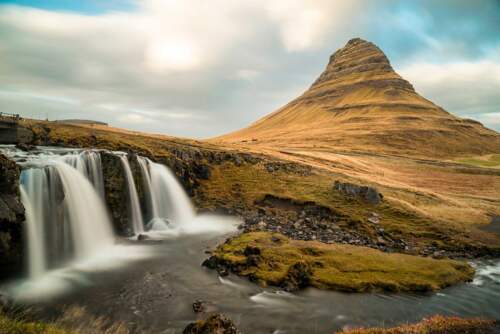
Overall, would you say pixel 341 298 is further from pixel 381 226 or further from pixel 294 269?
pixel 381 226

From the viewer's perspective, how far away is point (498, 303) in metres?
23.2

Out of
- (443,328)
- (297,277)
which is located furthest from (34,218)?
(443,328)

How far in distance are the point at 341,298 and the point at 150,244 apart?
20.2 m

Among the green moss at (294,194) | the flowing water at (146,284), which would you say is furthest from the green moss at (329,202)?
the flowing water at (146,284)

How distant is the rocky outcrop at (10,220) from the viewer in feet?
76.7

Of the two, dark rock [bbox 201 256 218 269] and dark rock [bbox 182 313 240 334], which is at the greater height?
dark rock [bbox 182 313 240 334]

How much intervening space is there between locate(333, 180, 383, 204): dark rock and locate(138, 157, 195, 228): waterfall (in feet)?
76.0

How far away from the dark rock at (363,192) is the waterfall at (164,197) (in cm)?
2315

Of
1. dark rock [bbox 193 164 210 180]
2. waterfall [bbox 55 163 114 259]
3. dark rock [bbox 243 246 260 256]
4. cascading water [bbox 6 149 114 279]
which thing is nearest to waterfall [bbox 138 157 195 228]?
dark rock [bbox 193 164 210 180]

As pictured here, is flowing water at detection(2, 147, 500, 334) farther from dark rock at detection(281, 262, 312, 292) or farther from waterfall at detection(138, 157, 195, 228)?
waterfall at detection(138, 157, 195, 228)

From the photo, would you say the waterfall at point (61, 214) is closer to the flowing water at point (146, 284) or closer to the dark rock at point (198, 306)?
the flowing water at point (146, 284)

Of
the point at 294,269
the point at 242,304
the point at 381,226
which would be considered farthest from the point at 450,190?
the point at 242,304

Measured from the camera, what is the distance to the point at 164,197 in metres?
46.8

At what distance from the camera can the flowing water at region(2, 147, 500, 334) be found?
20.3 metres
